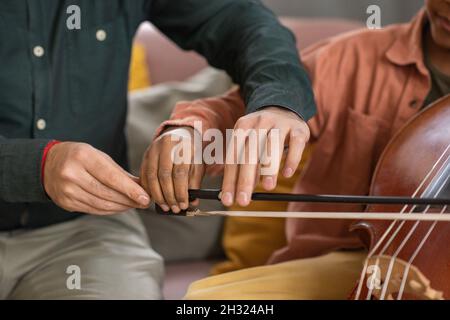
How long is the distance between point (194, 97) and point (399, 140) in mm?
614

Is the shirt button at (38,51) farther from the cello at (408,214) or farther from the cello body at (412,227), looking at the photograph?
the cello body at (412,227)

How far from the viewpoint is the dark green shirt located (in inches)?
41.2

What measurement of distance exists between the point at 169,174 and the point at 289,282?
0.32 m

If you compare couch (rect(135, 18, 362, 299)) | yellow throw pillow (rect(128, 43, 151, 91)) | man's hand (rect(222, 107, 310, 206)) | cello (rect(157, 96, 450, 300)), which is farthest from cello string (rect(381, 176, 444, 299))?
yellow throw pillow (rect(128, 43, 151, 91))

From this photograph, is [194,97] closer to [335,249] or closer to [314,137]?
[314,137]

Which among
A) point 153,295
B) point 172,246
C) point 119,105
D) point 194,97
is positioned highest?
point 119,105

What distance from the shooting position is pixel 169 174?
32.7 inches

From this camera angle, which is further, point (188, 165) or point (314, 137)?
point (314, 137)

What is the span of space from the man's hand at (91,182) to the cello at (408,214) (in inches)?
2.0

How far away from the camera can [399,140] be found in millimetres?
1006

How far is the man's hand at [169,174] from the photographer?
83cm

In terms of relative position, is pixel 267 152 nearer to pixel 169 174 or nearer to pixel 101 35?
pixel 169 174

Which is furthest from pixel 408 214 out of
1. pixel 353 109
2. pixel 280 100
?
pixel 353 109

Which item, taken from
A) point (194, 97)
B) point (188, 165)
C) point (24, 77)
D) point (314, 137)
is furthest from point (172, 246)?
point (188, 165)
